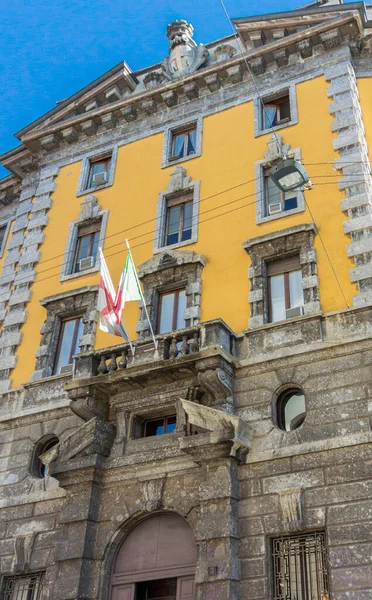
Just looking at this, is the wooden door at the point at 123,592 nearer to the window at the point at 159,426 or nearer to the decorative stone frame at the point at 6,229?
the window at the point at 159,426

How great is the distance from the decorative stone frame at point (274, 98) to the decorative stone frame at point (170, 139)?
6.61 feet

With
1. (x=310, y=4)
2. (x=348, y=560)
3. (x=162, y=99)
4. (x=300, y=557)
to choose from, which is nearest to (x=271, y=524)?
(x=300, y=557)

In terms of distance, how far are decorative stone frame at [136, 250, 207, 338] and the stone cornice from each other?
23.0 ft

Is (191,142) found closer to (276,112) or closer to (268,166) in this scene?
(276,112)

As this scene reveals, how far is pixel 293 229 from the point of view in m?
17.8

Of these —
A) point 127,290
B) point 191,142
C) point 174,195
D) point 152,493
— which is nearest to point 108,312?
point 127,290

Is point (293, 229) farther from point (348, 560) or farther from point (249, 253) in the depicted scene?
point (348, 560)

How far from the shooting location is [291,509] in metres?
14.0

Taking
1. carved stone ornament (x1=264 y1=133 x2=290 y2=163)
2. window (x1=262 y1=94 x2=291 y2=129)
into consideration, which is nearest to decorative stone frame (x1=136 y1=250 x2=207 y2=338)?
carved stone ornament (x1=264 y1=133 x2=290 y2=163)

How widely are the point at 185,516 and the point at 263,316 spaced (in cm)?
525

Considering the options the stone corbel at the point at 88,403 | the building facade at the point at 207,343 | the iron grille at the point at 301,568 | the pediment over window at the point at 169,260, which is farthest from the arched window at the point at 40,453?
the iron grille at the point at 301,568

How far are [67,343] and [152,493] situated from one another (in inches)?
248

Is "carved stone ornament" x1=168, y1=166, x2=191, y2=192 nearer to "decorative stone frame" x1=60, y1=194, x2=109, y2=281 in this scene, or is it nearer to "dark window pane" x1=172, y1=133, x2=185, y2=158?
"dark window pane" x1=172, y1=133, x2=185, y2=158

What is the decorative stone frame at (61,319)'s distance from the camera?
64.9ft
